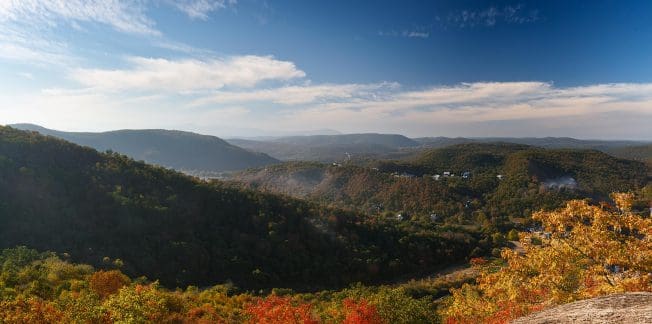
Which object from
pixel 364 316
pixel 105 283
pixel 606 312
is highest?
pixel 606 312

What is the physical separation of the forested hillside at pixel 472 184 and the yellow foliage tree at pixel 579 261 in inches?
4272

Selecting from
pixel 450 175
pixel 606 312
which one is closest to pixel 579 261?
pixel 606 312

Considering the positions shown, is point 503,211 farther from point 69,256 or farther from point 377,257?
point 69,256

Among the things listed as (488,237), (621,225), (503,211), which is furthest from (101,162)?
(503,211)

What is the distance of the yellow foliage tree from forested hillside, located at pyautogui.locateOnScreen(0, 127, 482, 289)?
46.3m

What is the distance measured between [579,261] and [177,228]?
58420 millimetres

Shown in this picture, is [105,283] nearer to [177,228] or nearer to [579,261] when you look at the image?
[177,228]

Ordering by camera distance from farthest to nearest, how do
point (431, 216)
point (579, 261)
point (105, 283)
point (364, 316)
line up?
point (431, 216)
point (105, 283)
point (364, 316)
point (579, 261)

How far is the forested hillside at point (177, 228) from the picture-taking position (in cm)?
5119

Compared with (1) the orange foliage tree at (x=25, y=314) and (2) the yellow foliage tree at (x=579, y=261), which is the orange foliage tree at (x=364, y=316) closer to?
(2) the yellow foliage tree at (x=579, y=261)

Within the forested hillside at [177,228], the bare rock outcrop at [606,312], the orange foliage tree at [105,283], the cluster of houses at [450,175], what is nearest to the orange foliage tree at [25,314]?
the orange foliage tree at [105,283]

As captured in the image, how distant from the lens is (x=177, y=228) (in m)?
61.2

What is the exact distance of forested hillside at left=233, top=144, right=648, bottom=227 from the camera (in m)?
130

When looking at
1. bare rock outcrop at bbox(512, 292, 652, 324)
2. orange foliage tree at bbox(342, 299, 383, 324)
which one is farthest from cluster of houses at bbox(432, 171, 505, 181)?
bare rock outcrop at bbox(512, 292, 652, 324)
